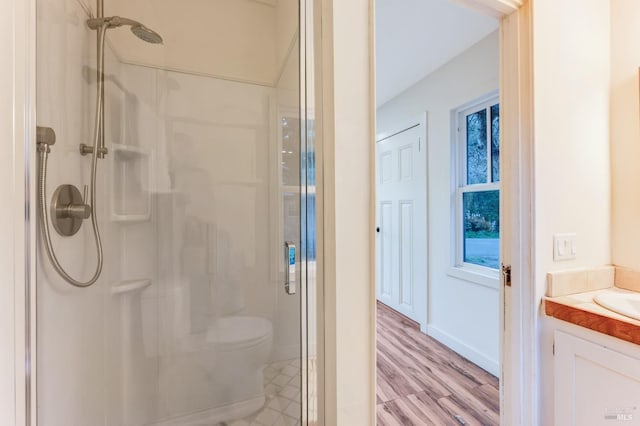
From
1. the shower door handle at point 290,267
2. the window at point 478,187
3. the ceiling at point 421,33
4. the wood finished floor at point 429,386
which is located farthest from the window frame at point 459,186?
the shower door handle at point 290,267

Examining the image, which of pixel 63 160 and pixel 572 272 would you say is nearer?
pixel 63 160

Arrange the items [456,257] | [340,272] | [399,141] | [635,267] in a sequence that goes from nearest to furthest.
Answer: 1. [340,272]
2. [635,267]
3. [456,257]
4. [399,141]

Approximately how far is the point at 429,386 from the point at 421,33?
247 cm

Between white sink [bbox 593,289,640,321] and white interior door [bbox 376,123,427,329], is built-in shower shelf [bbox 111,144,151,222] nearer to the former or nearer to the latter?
white sink [bbox 593,289,640,321]

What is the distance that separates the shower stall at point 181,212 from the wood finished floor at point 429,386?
2.83ft

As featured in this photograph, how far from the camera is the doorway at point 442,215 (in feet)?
5.90

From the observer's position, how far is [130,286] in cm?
137

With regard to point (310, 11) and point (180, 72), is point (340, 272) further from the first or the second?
point (180, 72)

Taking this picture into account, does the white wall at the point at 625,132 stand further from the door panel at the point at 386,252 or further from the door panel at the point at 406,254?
the door panel at the point at 386,252

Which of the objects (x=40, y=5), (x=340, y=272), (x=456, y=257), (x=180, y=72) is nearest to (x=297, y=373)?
(x=340, y=272)

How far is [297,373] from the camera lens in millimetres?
997

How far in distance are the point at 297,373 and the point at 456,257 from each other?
1.88 m
